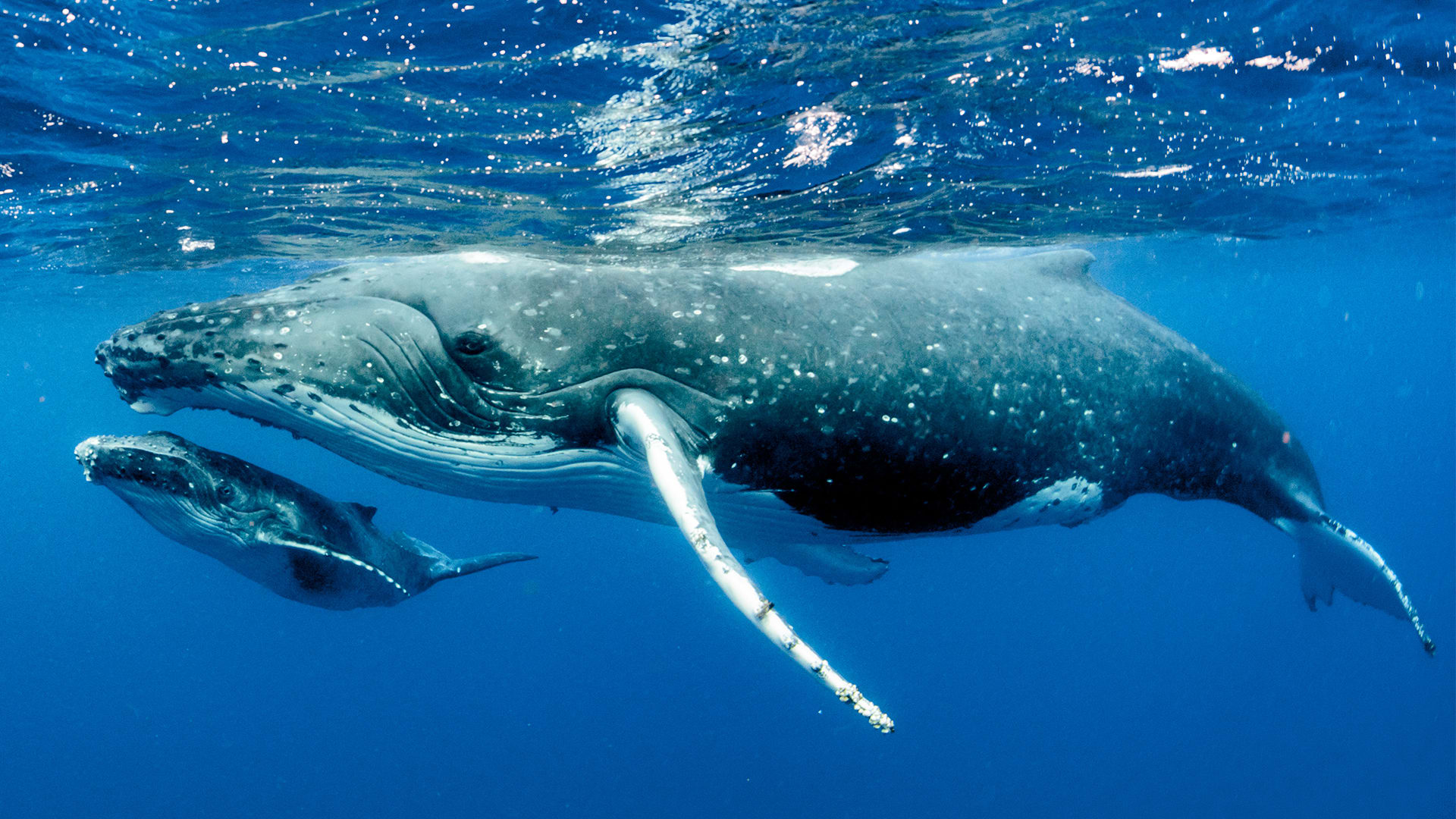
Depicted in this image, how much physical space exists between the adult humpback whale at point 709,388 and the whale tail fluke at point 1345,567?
323 cm

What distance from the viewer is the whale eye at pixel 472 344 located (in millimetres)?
4566

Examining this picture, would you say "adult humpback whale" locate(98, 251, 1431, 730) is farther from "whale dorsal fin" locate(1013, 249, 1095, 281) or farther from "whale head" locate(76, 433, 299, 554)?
"whale dorsal fin" locate(1013, 249, 1095, 281)

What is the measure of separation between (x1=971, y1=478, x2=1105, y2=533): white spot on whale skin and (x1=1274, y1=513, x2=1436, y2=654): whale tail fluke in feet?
10.4

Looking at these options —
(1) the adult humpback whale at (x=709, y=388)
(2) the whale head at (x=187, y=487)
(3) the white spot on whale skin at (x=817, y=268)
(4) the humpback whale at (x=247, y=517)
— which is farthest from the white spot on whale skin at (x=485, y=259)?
(2) the whale head at (x=187, y=487)

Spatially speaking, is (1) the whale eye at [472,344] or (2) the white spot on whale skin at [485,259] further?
(2) the white spot on whale skin at [485,259]

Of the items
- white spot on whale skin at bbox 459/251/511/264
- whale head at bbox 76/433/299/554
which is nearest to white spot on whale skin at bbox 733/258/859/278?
white spot on whale skin at bbox 459/251/511/264

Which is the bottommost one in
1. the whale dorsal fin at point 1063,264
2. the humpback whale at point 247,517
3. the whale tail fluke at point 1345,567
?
the whale tail fluke at point 1345,567

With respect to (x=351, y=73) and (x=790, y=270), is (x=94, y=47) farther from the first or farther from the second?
(x=790, y=270)

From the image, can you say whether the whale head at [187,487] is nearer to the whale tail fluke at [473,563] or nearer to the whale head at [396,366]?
the whale head at [396,366]

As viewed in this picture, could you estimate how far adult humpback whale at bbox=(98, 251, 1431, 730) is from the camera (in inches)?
165

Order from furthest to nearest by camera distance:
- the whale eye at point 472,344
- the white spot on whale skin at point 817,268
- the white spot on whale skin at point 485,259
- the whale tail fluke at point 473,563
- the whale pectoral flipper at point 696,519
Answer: the white spot on whale skin at point 817,268 < the white spot on whale skin at point 485,259 < the whale tail fluke at point 473,563 < the whale eye at point 472,344 < the whale pectoral flipper at point 696,519

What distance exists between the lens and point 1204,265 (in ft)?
105

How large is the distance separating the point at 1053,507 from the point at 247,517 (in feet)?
17.6

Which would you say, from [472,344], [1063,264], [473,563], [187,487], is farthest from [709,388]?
[1063,264]
